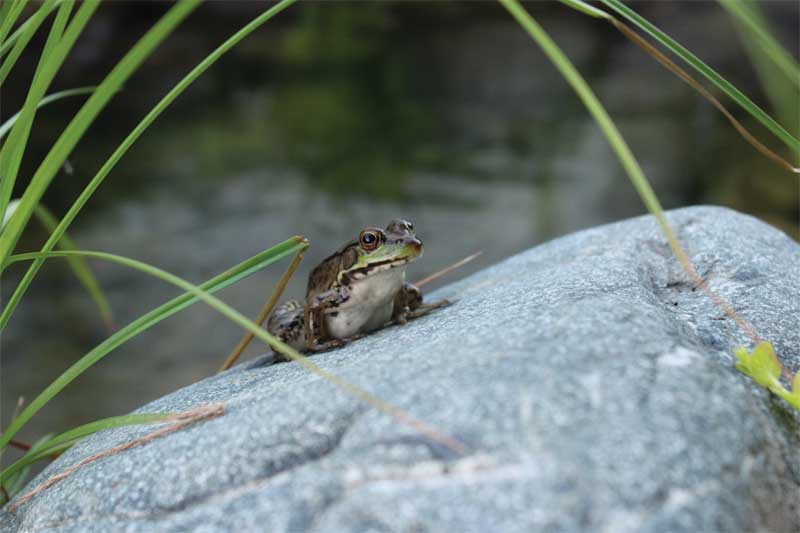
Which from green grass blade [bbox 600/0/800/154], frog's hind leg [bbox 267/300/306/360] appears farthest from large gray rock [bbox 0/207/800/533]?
frog's hind leg [bbox 267/300/306/360]

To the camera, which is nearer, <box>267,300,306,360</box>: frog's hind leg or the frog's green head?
the frog's green head

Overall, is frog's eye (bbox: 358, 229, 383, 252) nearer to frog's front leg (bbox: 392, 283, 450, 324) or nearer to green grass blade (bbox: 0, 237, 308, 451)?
frog's front leg (bbox: 392, 283, 450, 324)

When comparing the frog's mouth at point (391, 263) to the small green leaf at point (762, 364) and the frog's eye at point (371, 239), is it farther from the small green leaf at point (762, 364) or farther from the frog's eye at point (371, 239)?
the small green leaf at point (762, 364)

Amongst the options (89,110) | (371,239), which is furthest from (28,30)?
(371,239)

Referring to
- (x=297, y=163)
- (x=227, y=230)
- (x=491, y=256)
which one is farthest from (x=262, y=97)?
(x=491, y=256)

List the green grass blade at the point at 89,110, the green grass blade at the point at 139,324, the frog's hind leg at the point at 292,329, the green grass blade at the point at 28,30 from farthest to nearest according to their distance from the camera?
1. the frog's hind leg at the point at 292,329
2. the green grass blade at the point at 139,324
3. the green grass blade at the point at 28,30
4. the green grass blade at the point at 89,110

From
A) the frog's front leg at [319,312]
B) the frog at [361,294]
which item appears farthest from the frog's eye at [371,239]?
the frog's front leg at [319,312]

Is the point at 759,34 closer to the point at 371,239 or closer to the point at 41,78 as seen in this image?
the point at 41,78
